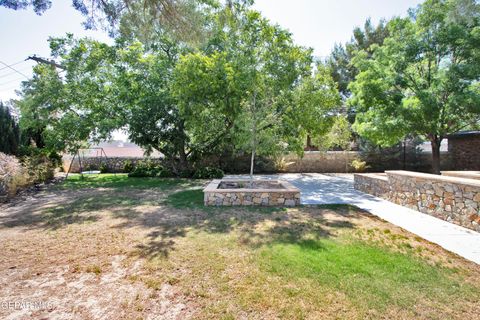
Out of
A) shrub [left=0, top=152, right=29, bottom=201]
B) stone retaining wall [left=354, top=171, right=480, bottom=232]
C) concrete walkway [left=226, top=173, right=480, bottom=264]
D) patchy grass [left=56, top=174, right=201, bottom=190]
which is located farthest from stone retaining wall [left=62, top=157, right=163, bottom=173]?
stone retaining wall [left=354, top=171, right=480, bottom=232]

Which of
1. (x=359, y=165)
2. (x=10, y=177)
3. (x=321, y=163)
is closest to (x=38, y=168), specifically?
(x=10, y=177)

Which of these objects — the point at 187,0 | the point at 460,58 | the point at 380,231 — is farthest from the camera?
the point at 460,58

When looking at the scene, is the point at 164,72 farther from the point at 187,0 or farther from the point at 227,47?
the point at 187,0

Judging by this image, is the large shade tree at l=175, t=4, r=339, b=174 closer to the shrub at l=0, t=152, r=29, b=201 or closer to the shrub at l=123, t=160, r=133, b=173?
the shrub at l=0, t=152, r=29, b=201

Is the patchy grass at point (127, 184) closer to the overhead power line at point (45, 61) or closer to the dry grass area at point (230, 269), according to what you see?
the dry grass area at point (230, 269)

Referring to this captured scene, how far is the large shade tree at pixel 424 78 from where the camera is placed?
8.81 metres

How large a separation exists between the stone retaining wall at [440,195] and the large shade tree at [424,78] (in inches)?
123

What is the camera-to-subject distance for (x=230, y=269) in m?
3.72

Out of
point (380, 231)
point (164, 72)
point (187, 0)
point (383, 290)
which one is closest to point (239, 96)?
point (187, 0)

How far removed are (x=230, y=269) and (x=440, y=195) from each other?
5587mm

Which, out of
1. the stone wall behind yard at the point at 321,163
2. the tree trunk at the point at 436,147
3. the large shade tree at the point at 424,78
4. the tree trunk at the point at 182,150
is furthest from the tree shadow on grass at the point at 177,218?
the stone wall behind yard at the point at 321,163

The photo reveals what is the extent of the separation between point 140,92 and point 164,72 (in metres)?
1.66

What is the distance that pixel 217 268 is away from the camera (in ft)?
12.3

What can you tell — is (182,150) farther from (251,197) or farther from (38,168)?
(251,197)
